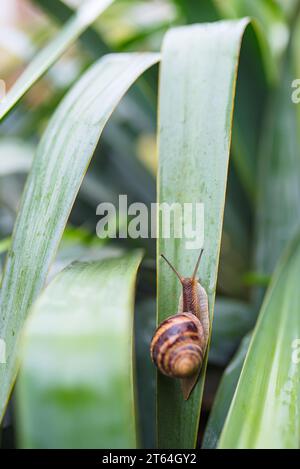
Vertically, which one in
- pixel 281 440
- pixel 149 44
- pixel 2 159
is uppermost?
pixel 149 44

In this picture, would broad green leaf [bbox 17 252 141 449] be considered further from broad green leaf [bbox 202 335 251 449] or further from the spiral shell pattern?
broad green leaf [bbox 202 335 251 449]

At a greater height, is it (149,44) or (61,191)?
(149,44)

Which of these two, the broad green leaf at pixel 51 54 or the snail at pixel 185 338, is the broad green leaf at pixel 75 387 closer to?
the snail at pixel 185 338

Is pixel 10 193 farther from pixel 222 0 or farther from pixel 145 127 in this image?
pixel 222 0

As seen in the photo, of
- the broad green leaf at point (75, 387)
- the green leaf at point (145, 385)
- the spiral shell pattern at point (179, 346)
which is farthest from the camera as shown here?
the green leaf at point (145, 385)

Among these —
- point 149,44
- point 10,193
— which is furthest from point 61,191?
point 149,44

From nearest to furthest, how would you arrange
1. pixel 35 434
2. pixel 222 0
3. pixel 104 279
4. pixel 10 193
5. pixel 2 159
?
1. pixel 35 434
2. pixel 104 279
3. pixel 2 159
4. pixel 10 193
5. pixel 222 0


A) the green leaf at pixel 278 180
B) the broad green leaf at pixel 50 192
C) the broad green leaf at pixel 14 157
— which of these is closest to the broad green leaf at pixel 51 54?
the broad green leaf at pixel 50 192

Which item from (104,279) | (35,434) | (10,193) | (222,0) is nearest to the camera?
(35,434)
